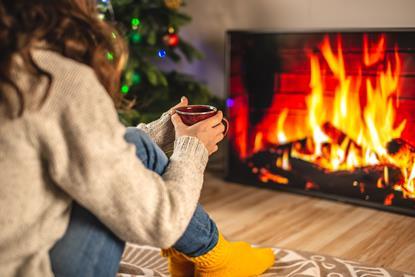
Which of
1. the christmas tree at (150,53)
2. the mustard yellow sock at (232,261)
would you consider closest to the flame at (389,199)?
the mustard yellow sock at (232,261)

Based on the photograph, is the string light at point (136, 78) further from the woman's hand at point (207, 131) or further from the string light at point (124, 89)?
the woman's hand at point (207, 131)

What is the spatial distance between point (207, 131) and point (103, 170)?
0.38m

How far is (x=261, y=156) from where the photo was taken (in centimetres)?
256

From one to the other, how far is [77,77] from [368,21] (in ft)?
5.59

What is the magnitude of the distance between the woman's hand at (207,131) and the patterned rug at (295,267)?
61 cm

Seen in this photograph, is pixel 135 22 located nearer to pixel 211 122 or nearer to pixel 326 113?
pixel 326 113

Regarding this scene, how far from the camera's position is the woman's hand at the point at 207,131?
1.21 m

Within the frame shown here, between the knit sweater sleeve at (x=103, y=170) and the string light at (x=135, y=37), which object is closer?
the knit sweater sleeve at (x=103, y=170)

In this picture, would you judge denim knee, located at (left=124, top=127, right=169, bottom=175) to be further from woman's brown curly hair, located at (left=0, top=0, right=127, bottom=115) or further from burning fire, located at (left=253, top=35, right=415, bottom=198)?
burning fire, located at (left=253, top=35, right=415, bottom=198)

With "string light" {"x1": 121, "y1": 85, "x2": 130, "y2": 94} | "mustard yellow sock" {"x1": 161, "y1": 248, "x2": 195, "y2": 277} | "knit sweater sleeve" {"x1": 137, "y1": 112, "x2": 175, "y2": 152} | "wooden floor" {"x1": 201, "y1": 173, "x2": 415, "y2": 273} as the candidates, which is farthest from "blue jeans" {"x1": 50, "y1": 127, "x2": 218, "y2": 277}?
"string light" {"x1": 121, "y1": 85, "x2": 130, "y2": 94}

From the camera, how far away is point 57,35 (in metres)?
0.89

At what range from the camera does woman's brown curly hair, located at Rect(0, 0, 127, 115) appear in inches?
33.1

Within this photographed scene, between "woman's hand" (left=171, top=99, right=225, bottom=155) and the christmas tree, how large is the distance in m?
1.09

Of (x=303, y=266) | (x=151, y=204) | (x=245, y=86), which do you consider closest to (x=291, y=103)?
(x=245, y=86)
